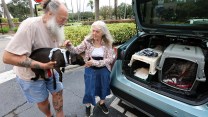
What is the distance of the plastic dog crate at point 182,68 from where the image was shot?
2016 mm

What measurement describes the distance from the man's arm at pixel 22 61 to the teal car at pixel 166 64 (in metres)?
1.01

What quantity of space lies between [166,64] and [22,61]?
174cm

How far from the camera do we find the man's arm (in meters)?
1.61

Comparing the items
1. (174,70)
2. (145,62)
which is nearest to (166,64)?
(174,70)

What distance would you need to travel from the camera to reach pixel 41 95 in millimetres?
2043

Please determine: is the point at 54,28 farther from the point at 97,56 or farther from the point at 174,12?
the point at 174,12

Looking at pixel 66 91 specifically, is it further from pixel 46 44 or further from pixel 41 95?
pixel 46 44

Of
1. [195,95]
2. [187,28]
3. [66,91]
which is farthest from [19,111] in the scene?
[187,28]

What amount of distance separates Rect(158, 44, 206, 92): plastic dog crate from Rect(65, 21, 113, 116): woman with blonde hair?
73 cm

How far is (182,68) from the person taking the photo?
2242 mm

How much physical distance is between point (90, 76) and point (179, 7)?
1.66 metres

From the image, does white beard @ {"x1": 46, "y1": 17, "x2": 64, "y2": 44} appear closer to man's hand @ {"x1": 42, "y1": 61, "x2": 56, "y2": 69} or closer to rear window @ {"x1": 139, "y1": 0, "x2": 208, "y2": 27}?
man's hand @ {"x1": 42, "y1": 61, "x2": 56, "y2": 69}

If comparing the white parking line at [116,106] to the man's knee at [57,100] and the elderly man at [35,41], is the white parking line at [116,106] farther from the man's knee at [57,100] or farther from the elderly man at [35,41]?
the elderly man at [35,41]

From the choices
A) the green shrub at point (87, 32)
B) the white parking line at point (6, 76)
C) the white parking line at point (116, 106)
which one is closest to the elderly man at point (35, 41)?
the white parking line at point (116, 106)
